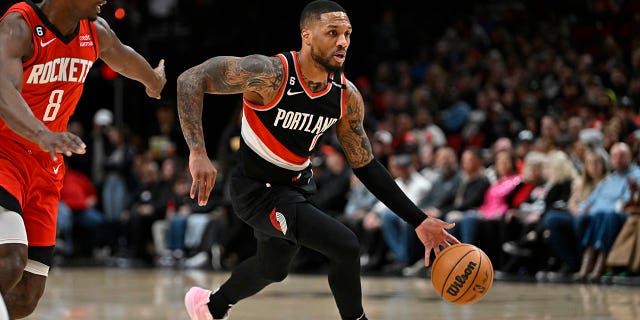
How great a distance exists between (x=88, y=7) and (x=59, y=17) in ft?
0.52

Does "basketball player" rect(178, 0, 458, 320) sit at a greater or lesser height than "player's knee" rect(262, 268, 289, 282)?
greater

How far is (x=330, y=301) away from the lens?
9859 mm

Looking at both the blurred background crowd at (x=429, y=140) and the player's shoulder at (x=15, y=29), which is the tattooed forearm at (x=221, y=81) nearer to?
the player's shoulder at (x=15, y=29)

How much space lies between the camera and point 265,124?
6.14 m

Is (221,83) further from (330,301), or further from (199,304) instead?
(330,301)

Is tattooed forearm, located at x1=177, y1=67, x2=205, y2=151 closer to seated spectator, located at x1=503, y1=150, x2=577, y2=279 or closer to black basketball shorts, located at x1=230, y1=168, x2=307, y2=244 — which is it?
black basketball shorts, located at x1=230, y1=168, x2=307, y2=244

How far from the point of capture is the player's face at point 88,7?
16.8 ft

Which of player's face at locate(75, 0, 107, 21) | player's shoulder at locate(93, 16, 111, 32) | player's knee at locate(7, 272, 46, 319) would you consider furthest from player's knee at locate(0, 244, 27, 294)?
player's shoulder at locate(93, 16, 111, 32)

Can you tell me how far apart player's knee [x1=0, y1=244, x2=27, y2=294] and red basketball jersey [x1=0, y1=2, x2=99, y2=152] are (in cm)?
63

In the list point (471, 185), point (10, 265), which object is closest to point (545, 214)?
point (471, 185)

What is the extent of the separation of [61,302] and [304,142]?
479cm

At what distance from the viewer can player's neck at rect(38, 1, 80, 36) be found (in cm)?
511

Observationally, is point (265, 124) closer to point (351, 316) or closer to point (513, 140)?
point (351, 316)

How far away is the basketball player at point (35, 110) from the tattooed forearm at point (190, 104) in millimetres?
587
